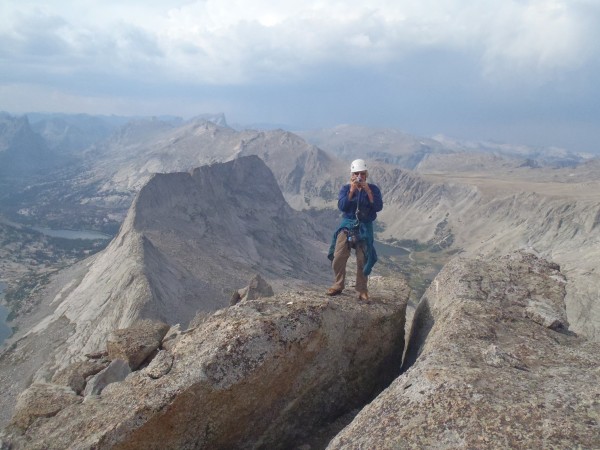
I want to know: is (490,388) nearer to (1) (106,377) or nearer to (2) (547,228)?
Result: (1) (106,377)

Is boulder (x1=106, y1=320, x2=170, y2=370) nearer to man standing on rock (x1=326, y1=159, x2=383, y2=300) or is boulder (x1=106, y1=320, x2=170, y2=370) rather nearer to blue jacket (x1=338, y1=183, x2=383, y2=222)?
man standing on rock (x1=326, y1=159, x2=383, y2=300)

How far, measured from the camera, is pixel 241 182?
173 m

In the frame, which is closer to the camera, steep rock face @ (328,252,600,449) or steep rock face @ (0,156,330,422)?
steep rock face @ (328,252,600,449)

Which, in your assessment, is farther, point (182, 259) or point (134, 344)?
point (182, 259)

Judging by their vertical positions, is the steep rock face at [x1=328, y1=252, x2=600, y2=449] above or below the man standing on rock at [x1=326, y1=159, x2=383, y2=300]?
below

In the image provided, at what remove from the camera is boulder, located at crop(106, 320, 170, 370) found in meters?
15.4

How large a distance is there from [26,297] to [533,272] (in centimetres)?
12506

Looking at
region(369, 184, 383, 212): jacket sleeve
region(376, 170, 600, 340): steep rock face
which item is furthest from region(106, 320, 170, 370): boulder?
region(376, 170, 600, 340): steep rock face

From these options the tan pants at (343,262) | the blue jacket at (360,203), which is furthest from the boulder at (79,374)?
the blue jacket at (360,203)

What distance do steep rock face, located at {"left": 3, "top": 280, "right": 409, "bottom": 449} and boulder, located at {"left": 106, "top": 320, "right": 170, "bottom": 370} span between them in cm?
310

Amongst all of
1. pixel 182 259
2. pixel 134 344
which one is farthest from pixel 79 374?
pixel 182 259

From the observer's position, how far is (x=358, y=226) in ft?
46.3

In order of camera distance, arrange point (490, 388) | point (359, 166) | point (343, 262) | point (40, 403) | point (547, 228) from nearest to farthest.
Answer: point (490, 388), point (40, 403), point (359, 166), point (343, 262), point (547, 228)

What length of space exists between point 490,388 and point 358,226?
21.6 feet
